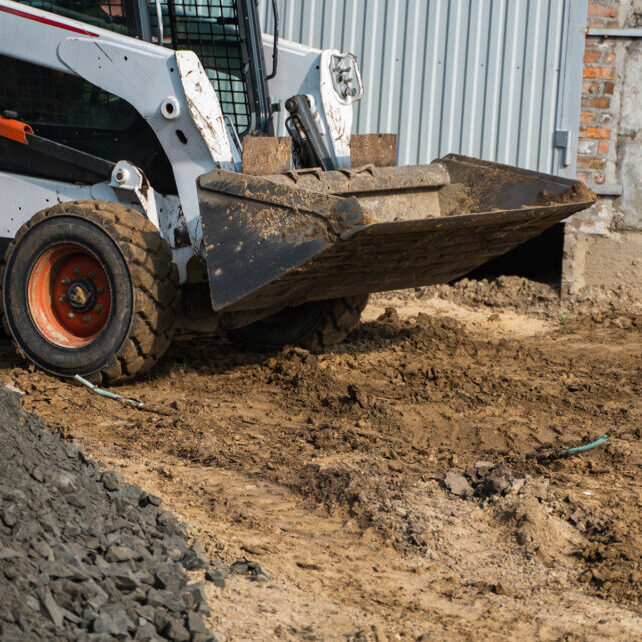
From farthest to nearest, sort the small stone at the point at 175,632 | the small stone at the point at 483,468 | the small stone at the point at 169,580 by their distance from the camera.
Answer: the small stone at the point at 483,468 < the small stone at the point at 169,580 < the small stone at the point at 175,632

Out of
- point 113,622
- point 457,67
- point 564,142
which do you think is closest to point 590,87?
point 564,142

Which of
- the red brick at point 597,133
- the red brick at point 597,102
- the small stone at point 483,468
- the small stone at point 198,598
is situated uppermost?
the red brick at point 597,102

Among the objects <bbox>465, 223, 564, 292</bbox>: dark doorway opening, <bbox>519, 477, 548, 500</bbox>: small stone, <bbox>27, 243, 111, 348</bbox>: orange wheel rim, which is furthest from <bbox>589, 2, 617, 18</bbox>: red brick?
<bbox>519, 477, 548, 500</bbox>: small stone

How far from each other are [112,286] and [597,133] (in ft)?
15.6

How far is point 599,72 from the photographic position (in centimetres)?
816

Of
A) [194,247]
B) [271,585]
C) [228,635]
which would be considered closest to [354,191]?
[194,247]

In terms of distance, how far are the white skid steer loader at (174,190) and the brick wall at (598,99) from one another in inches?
94.3

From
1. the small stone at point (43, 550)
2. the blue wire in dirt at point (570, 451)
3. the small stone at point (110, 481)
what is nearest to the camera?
the small stone at point (43, 550)

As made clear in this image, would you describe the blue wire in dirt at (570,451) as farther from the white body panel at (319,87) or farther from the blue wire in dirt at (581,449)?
the white body panel at (319,87)

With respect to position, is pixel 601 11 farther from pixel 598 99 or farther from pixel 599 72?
pixel 598 99

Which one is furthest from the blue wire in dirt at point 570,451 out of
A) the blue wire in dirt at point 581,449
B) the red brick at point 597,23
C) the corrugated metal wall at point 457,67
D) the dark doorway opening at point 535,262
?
the red brick at point 597,23

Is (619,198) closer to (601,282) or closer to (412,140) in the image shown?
(601,282)

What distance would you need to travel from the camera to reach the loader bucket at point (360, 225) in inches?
186

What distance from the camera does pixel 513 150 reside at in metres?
8.51
